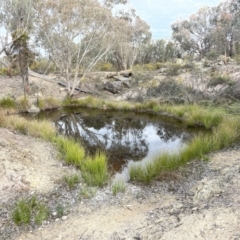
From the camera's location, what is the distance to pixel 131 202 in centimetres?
433

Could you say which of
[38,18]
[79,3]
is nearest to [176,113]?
[79,3]

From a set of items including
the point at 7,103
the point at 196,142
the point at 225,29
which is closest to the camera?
the point at 196,142

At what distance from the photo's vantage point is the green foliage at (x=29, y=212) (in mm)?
3725

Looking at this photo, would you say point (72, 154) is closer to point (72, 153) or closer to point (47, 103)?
point (72, 153)

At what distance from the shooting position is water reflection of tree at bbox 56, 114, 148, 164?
24.9 feet

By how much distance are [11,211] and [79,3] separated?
489 inches

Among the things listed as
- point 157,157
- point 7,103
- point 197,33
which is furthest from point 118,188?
point 197,33

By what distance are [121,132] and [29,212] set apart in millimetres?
6384

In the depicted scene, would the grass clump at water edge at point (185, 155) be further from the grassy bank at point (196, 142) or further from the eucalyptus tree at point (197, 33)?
the eucalyptus tree at point (197, 33)

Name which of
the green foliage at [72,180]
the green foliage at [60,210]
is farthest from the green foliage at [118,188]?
the green foliage at [60,210]

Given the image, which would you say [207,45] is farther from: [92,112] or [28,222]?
[28,222]

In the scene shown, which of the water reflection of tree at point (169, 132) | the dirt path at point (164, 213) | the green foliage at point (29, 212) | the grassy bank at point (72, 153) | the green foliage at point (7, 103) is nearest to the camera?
the dirt path at point (164, 213)

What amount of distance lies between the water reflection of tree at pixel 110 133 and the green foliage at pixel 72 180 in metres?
1.94

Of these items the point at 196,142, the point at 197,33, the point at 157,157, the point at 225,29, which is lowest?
the point at 157,157
